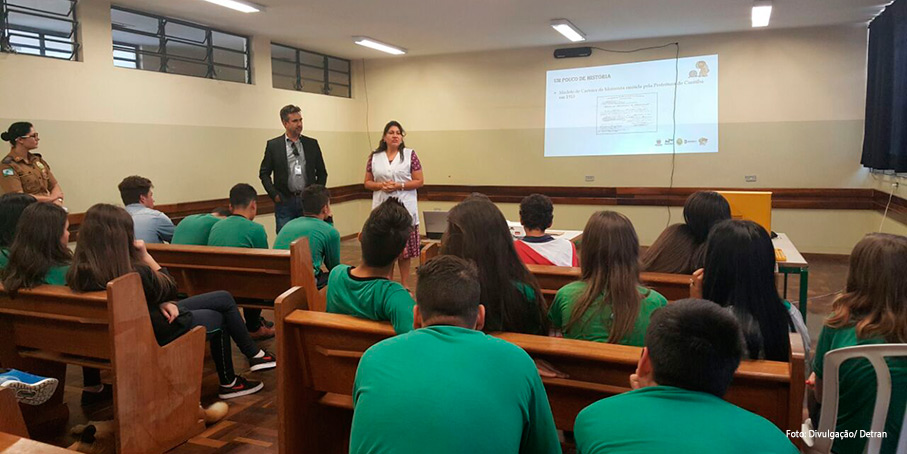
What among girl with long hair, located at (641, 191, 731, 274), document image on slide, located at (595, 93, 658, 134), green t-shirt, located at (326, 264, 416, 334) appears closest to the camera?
green t-shirt, located at (326, 264, 416, 334)

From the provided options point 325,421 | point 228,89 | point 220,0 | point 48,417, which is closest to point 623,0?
point 220,0

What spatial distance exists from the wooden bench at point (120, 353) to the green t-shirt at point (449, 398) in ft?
4.94

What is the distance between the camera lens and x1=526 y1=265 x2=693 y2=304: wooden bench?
8.53 ft

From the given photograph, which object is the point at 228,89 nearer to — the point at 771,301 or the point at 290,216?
the point at 290,216

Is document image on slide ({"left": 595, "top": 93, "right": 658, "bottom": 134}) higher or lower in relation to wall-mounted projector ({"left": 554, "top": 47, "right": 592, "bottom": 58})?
lower

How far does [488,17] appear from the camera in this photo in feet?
19.7

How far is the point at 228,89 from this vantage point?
260 inches

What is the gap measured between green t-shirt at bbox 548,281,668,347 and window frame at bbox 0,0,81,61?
15.8 ft

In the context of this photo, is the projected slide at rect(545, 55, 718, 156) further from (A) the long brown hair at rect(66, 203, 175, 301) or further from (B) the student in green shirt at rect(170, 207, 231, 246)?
(A) the long brown hair at rect(66, 203, 175, 301)

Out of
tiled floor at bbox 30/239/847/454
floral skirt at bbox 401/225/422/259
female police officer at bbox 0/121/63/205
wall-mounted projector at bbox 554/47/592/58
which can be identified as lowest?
tiled floor at bbox 30/239/847/454

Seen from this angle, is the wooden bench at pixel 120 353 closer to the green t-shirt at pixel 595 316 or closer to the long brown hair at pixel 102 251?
the long brown hair at pixel 102 251

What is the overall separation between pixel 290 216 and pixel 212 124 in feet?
6.15

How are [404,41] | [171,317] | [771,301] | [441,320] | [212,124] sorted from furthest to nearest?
[404,41] < [212,124] < [171,317] < [771,301] < [441,320]

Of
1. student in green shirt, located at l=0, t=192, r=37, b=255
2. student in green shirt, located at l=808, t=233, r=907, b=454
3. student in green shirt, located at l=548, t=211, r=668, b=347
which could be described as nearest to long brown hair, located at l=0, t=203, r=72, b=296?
student in green shirt, located at l=0, t=192, r=37, b=255
